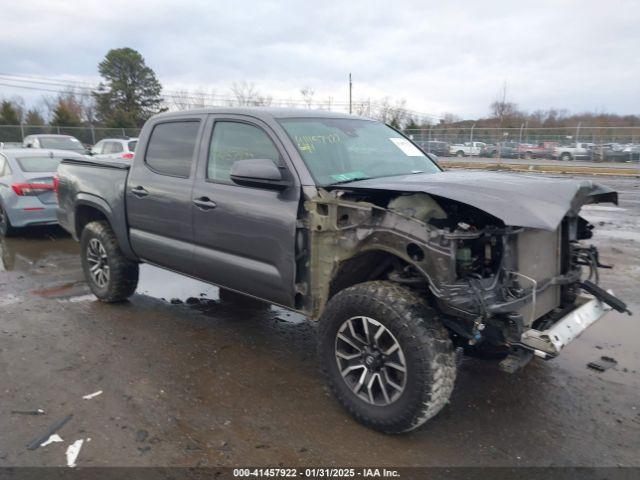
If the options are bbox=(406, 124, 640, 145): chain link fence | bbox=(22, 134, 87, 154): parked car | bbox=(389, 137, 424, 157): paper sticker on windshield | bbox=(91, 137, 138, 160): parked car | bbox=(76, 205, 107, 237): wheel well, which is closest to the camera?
bbox=(389, 137, 424, 157): paper sticker on windshield

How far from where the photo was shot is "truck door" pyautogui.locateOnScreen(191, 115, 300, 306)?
350cm

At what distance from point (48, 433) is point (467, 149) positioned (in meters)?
29.1

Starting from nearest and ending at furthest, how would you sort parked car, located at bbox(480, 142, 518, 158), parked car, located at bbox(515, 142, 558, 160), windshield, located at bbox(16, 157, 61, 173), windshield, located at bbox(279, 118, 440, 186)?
windshield, located at bbox(279, 118, 440, 186), windshield, located at bbox(16, 157, 61, 173), parked car, located at bbox(515, 142, 558, 160), parked car, located at bbox(480, 142, 518, 158)

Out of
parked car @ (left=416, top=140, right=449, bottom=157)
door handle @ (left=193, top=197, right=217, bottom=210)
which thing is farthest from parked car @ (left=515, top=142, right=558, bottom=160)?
door handle @ (left=193, top=197, right=217, bottom=210)

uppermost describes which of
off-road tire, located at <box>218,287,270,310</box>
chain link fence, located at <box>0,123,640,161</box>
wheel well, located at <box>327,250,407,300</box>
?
chain link fence, located at <box>0,123,640,161</box>

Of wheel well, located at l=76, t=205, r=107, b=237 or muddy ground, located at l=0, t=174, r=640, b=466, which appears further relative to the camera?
wheel well, located at l=76, t=205, r=107, b=237

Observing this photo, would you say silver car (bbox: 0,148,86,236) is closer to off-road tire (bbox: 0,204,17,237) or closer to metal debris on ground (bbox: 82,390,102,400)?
off-road tire (bbox: 0,204,17,237)

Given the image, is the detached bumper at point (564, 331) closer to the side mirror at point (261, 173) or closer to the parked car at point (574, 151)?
the side mirror at point (261, 173)

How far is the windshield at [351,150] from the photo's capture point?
3.62 m

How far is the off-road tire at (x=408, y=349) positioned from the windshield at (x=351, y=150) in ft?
2.90

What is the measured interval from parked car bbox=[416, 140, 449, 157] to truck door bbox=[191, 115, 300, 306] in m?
28.2

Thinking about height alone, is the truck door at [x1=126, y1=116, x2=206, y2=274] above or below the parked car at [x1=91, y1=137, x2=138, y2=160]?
below

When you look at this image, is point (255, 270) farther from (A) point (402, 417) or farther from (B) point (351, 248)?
(A) point (402, 417)

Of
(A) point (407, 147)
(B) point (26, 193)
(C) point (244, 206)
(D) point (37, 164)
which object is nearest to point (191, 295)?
(C) point (244, 206)
